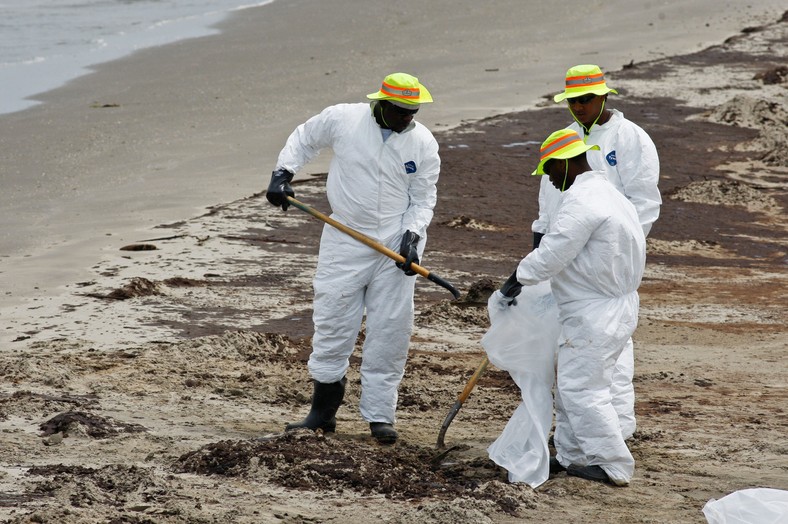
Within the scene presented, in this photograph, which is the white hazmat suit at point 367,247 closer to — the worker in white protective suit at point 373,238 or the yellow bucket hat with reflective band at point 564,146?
the worker in white protective suit at point 373,238

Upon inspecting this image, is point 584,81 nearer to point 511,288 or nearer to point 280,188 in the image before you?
point 511,288

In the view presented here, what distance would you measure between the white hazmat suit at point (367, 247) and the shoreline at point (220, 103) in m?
3.26

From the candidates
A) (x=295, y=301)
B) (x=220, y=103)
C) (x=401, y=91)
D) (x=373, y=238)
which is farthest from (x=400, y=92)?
(x=220, y=103)

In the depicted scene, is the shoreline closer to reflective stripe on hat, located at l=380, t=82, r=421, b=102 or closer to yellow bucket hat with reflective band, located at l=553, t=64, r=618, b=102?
reflective stripe on hat, located at l=380, t=82, r=421, b=102

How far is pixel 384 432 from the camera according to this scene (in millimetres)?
6371

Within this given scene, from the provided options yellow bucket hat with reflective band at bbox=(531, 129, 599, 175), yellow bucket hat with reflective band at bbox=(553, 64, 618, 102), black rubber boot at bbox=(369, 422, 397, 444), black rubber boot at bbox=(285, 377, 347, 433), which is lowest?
black rubber boot at bbox=(369, 422, 397, 444)

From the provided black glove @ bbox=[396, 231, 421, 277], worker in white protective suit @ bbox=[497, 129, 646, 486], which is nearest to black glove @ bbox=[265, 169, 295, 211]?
black glove @ bbox=[396, 231, 421, 277]

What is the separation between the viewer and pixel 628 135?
248 inches

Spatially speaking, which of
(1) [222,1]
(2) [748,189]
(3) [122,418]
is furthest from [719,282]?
(1) [222,1]

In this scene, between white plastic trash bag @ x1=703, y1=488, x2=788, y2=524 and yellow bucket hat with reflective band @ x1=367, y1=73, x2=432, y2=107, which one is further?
yellow bucket hat with reflective band @ x1=367, y1=73, x2=432, y2=107

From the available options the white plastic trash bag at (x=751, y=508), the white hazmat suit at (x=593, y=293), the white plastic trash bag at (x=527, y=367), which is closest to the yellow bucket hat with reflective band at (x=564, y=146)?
the white hazmat suit at (x=593, y=293)

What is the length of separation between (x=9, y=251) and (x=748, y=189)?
7.74 m

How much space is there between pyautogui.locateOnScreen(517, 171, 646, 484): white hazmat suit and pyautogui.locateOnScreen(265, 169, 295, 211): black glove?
1.54m

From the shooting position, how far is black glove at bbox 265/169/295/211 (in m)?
6.38
